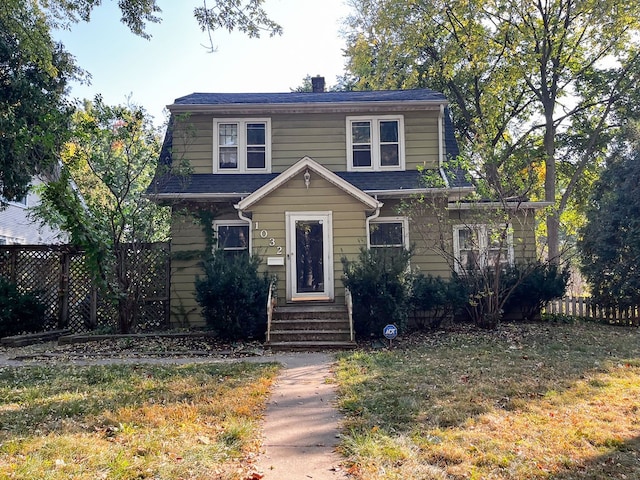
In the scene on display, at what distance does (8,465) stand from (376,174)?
34.4 ft

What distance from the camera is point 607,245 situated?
13703mm

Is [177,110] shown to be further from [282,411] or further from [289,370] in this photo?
[282,411]

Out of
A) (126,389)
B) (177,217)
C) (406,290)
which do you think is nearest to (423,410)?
(126,389)

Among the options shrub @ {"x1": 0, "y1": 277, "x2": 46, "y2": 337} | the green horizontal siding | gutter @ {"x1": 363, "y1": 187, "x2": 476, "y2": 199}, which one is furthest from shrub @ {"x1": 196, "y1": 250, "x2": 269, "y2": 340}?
shrub @ {"x1": 0, "y1": 277, "x2": 46, "y2": 337}

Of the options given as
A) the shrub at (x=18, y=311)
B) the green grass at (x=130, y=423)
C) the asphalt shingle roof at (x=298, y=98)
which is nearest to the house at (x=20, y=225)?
the shrub at (x=18, y=311)

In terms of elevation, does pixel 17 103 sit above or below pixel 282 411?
above

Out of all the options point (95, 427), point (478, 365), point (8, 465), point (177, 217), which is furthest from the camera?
point (177, 217)

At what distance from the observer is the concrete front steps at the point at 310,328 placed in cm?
892

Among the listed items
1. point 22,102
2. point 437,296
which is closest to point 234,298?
point 437,296

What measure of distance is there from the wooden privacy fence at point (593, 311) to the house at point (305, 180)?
13.7 ft

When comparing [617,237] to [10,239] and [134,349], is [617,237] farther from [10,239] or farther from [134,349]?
[10,239]

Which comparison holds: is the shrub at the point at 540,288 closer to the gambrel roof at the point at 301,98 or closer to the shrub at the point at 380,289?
the shrub at the point at 380,289

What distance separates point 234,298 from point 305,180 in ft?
10.6

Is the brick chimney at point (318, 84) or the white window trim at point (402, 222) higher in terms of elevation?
the brick chimney at point (318, 84)
